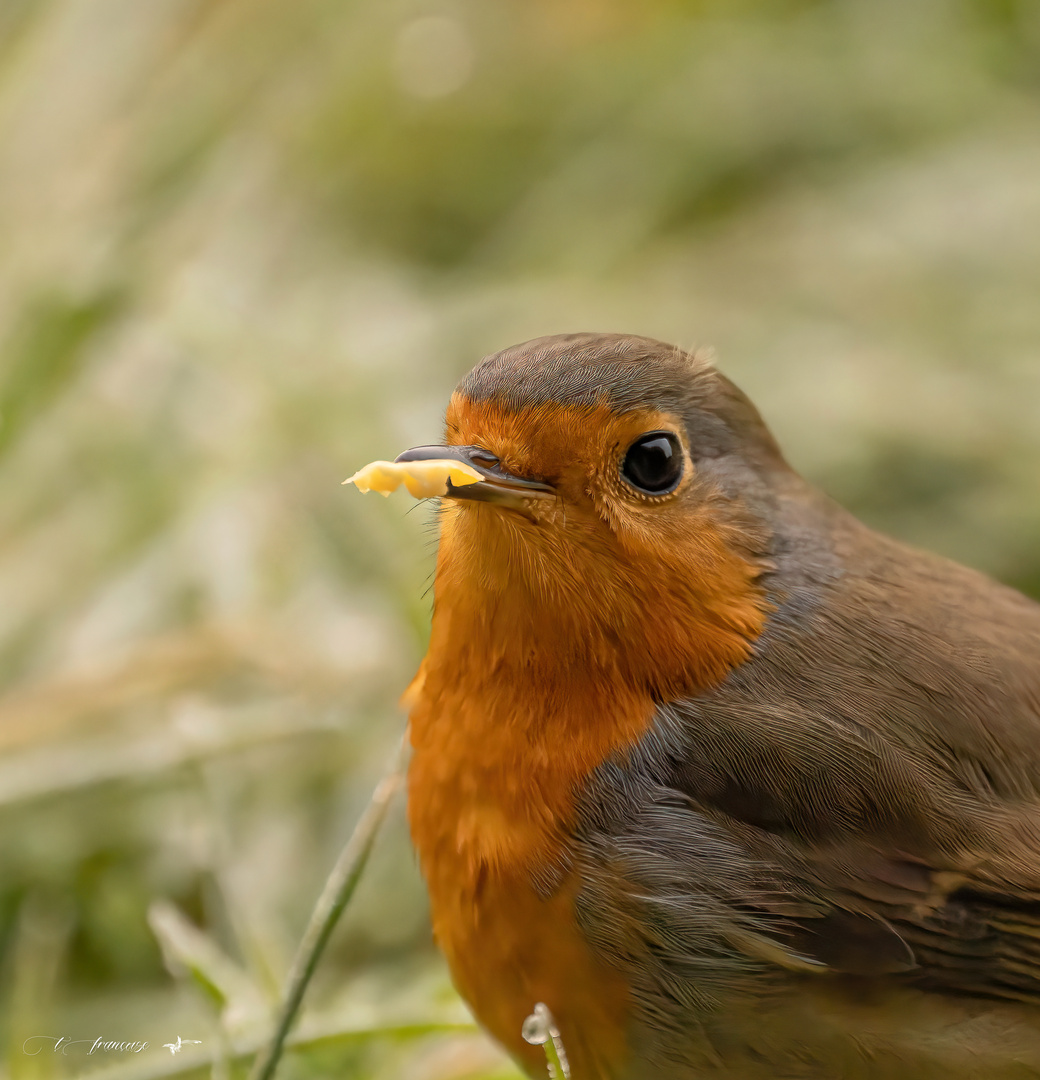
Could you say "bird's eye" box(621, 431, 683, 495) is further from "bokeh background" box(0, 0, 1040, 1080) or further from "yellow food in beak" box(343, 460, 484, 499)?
"bokeh background" box(0, 0, 1040, 1080)

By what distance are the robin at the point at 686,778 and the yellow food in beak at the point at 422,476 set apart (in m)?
0.02

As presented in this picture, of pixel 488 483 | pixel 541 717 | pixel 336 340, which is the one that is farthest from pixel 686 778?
pixel 336 340

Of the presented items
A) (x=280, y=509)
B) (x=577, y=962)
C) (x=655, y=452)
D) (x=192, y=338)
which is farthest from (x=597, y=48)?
(x=577, y=962)

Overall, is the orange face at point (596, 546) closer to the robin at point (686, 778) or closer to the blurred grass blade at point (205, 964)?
the robin at point (686, 778)

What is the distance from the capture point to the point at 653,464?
174 centimetres

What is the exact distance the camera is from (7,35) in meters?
3.69

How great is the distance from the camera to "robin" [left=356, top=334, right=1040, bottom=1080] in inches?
65.2

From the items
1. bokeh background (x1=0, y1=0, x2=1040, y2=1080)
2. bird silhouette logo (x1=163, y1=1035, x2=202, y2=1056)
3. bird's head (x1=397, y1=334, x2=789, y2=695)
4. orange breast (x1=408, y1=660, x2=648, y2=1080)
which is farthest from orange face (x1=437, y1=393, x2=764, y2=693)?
bird silhouette logo (x1=163, y1=1035, x2=202, y2=1056)

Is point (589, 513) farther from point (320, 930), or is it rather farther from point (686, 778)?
point (320, 930)

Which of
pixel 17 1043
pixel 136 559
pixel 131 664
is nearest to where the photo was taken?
pixel 17 1043

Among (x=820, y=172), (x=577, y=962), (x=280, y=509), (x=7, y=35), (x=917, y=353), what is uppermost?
(x=7, y=35)

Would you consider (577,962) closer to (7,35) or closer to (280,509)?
(280,509)

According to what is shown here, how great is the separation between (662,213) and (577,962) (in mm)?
2790

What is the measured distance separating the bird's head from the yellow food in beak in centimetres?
3
